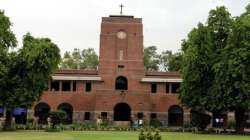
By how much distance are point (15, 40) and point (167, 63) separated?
59.9 m

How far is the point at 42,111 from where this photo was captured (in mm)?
68312

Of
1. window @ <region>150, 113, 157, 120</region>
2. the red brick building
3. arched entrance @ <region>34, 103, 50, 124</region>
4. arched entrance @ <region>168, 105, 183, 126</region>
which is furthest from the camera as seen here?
arched entrance @ <region>168, 105, 183, 126</region>

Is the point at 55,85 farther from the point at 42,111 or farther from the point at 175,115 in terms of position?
the point at 175,115

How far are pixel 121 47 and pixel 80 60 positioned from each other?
1891 inches

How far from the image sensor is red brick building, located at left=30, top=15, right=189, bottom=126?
219 ft

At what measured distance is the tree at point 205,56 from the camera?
52.1 m

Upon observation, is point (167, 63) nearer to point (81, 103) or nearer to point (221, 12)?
point (81, 103)

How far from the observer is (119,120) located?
226 feet

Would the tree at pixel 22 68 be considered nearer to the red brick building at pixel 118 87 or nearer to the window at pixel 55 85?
the red brick building at pixel 118 87

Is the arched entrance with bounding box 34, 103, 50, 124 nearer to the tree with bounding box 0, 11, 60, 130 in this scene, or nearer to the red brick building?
the red brick building

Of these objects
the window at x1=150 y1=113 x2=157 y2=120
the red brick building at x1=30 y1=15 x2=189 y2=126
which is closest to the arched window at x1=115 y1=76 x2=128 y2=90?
the red brick building at x1=30 y1=15 x2=189 y2=126

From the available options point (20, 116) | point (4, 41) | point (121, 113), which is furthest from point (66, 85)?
point (4, 41)

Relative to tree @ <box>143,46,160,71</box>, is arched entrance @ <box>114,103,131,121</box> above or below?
below

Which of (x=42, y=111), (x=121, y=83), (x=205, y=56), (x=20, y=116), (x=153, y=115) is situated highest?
(x=205, y=56)
